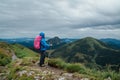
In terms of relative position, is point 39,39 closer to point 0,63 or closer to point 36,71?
point 36,71

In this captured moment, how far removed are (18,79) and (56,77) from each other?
8.79 feet

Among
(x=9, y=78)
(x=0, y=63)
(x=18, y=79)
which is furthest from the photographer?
(x=0, y=63)

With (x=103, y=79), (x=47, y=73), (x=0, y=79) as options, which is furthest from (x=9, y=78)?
(x=103, y=79)

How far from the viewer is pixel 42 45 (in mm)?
21359

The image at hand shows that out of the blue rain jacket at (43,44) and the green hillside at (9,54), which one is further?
the green hillside at (9,54)

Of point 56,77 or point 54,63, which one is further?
point 54,63

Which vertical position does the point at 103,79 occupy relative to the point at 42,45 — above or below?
below

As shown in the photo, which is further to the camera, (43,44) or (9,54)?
(9,54)

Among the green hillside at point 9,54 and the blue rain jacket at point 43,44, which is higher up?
the blue rain jacket at point 43,44

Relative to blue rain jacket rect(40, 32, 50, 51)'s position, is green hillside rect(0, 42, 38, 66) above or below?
below

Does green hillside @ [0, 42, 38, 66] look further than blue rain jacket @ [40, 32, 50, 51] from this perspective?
Yes

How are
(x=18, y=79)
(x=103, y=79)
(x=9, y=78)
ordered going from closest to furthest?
(x=103, y=79)
(x=18, y=79)
(x=9, y=78)

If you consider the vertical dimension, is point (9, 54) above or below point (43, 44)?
below

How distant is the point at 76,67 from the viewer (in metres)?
18.9
